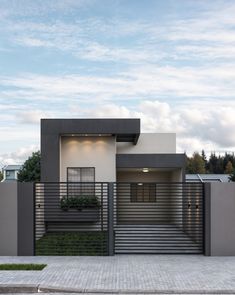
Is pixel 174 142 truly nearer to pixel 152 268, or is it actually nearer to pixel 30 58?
pixel 30 58

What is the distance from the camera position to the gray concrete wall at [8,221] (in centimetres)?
1414

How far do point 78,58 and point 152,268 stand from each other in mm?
9981

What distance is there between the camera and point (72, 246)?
50.2 feet

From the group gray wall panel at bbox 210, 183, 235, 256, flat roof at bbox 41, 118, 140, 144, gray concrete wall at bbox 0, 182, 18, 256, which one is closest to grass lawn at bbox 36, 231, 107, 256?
gray concrete wall at bbox 0, 182, 18, 256

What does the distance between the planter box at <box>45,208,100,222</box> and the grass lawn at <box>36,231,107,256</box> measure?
6.94ft

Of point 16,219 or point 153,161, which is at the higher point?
point 153,161

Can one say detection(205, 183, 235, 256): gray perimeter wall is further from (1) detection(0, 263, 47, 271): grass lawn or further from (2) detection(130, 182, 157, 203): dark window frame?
(2) detection(130, 182, 157, 203): dark window frame

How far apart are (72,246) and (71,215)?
4.90 m

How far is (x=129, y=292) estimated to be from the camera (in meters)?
10.0

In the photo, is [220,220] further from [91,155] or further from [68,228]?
[91,155]

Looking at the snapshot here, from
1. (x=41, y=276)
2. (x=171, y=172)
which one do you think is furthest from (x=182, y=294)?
(x=171, y=172)

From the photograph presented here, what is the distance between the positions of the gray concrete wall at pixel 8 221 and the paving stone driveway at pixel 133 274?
1.67 ft

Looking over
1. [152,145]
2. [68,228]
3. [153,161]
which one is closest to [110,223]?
[68,228]

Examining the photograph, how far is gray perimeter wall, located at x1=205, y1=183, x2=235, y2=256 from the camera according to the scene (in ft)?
46.4
